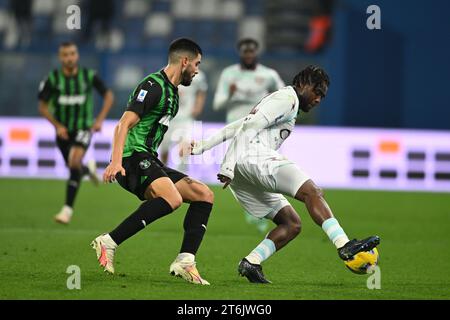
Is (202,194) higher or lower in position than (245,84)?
lower

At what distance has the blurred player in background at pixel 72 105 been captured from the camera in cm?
1264

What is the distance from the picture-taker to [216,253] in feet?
32.1

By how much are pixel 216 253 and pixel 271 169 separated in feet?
7.87

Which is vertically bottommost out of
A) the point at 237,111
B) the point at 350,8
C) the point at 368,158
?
the point at 368,158

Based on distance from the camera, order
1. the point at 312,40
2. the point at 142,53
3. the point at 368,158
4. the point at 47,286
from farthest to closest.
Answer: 1. the point at 312,40
2. the point at 142,53
3. the point at 368,158
4. the point at 47,286

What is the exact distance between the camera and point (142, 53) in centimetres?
2155

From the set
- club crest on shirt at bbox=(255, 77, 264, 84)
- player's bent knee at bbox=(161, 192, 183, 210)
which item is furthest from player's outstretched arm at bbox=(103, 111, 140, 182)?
club crest on shirt at bbox=(255, 77, 264, 84)

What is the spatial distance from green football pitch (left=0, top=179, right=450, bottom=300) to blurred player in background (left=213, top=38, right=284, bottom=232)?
1.51m

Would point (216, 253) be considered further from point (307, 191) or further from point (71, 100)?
point (71, 100)

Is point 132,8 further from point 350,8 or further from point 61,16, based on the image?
point 350,8

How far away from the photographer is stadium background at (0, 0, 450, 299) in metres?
16.9

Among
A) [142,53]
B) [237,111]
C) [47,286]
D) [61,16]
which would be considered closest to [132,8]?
[61,16]

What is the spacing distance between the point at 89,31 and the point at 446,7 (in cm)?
793

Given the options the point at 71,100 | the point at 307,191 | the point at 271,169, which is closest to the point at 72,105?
the point at 71,100
